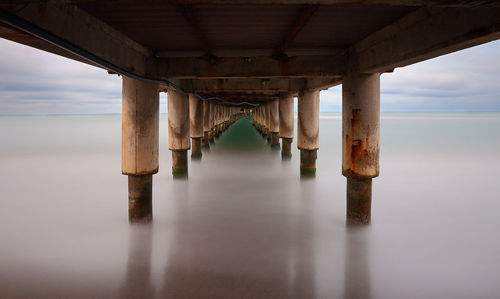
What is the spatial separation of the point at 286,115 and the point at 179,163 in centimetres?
593

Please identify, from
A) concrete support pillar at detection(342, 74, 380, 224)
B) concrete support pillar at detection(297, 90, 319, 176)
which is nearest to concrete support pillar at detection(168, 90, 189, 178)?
concrete support pillar at detection(297, 90, 319, 176)

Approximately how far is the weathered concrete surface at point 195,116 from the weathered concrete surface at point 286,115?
362 centimetres

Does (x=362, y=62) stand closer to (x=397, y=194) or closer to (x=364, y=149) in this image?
(x=364, y=149)

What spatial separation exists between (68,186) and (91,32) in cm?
791

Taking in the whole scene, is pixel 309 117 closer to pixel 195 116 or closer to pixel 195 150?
pixel 195 116

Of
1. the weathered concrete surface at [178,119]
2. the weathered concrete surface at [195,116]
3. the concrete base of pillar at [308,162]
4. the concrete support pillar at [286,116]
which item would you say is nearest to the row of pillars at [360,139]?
the concrete base of pillar at [308,162]

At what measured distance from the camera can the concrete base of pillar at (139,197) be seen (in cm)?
632

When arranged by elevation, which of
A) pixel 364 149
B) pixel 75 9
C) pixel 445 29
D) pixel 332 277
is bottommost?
pixel 332 277

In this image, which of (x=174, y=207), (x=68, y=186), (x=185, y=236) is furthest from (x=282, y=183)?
(x=68, y=186)

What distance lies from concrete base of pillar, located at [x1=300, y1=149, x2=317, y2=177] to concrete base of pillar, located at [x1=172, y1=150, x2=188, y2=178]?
3.93 metres

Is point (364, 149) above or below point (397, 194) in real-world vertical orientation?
above

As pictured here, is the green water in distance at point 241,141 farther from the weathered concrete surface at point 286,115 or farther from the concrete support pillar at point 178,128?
the concrete support pillar at point 178,128

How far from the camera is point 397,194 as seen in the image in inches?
381

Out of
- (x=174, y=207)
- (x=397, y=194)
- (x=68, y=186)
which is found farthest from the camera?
(x=68, y=186)
